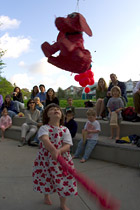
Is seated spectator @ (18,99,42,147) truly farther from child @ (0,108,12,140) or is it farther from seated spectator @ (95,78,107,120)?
seated spectator @ (95,78,107,120)

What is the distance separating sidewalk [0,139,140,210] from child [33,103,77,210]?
20 cm

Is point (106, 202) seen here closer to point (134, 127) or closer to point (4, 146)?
point (134, 127)

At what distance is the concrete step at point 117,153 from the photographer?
10.5ft

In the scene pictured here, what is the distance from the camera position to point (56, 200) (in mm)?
2195

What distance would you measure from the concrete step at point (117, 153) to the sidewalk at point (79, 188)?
115mm

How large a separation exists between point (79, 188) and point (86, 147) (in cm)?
128

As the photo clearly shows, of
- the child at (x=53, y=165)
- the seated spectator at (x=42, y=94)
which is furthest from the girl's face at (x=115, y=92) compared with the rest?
the seated spectator at (x=42, y=94)

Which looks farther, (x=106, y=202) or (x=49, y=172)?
(x=49, y=172)

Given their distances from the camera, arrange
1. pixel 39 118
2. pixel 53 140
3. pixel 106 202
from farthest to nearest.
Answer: pixel 39 118
pixel 53 140
pixel 106 202

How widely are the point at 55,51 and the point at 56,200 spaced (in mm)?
1629

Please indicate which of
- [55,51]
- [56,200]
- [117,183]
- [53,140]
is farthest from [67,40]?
[117,183]

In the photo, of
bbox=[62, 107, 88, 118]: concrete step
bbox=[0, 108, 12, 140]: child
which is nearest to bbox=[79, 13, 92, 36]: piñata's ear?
bbox=[62, 107, 88, 118]: concrete step

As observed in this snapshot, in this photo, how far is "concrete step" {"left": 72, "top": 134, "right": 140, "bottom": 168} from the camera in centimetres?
320

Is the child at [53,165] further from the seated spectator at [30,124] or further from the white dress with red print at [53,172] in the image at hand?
the seated spectator at [30,124]
